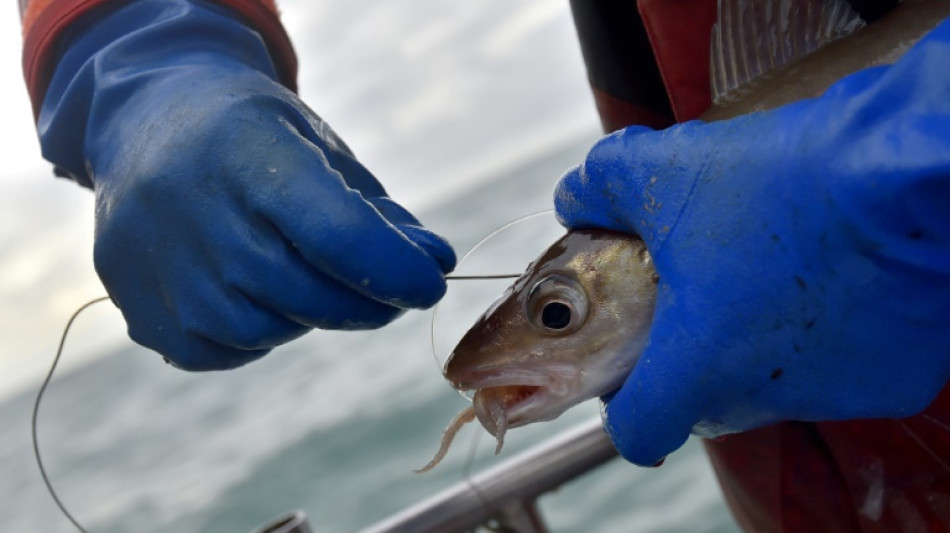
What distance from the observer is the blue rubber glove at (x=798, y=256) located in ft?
3.14

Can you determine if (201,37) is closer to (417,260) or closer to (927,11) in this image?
(417,260)

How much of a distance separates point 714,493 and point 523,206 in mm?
35818

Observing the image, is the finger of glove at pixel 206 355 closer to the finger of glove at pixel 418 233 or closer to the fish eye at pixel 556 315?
the finger of glove at pixel 418 233

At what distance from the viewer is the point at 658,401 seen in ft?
3.77

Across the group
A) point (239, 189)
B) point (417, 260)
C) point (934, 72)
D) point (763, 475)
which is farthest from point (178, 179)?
point (763, 475)

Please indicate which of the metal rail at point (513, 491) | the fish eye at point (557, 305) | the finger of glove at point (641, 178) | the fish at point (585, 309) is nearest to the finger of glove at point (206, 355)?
the fish at point (585, 309)

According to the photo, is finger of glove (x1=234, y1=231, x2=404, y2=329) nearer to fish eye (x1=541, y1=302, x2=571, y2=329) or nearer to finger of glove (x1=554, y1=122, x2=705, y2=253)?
fish eye (x1=541, y1=302, x2=571, y2=329)

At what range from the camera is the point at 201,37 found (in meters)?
1.63

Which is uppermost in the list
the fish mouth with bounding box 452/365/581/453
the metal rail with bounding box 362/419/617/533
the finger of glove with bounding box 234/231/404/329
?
the finger of glove with bounding box 234/231/404/329

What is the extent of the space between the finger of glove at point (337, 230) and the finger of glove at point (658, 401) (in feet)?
1.37

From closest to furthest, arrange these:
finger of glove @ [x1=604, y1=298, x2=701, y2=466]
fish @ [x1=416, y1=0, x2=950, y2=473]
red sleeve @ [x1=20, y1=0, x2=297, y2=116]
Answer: finger of glove @ [x1=604, y1=298, x2=701, y2=466]
fish @ [x1=416, y1=0, x2=950, y2=473]
red sleeve @ [x1=20, y1=0, x2=297, y2=116]

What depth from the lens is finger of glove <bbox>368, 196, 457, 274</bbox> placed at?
1.41m

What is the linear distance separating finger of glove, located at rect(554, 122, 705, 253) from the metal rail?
1.10 metres

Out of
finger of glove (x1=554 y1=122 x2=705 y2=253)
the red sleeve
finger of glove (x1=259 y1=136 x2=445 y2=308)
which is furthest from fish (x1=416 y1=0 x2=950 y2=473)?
the red sleeve
